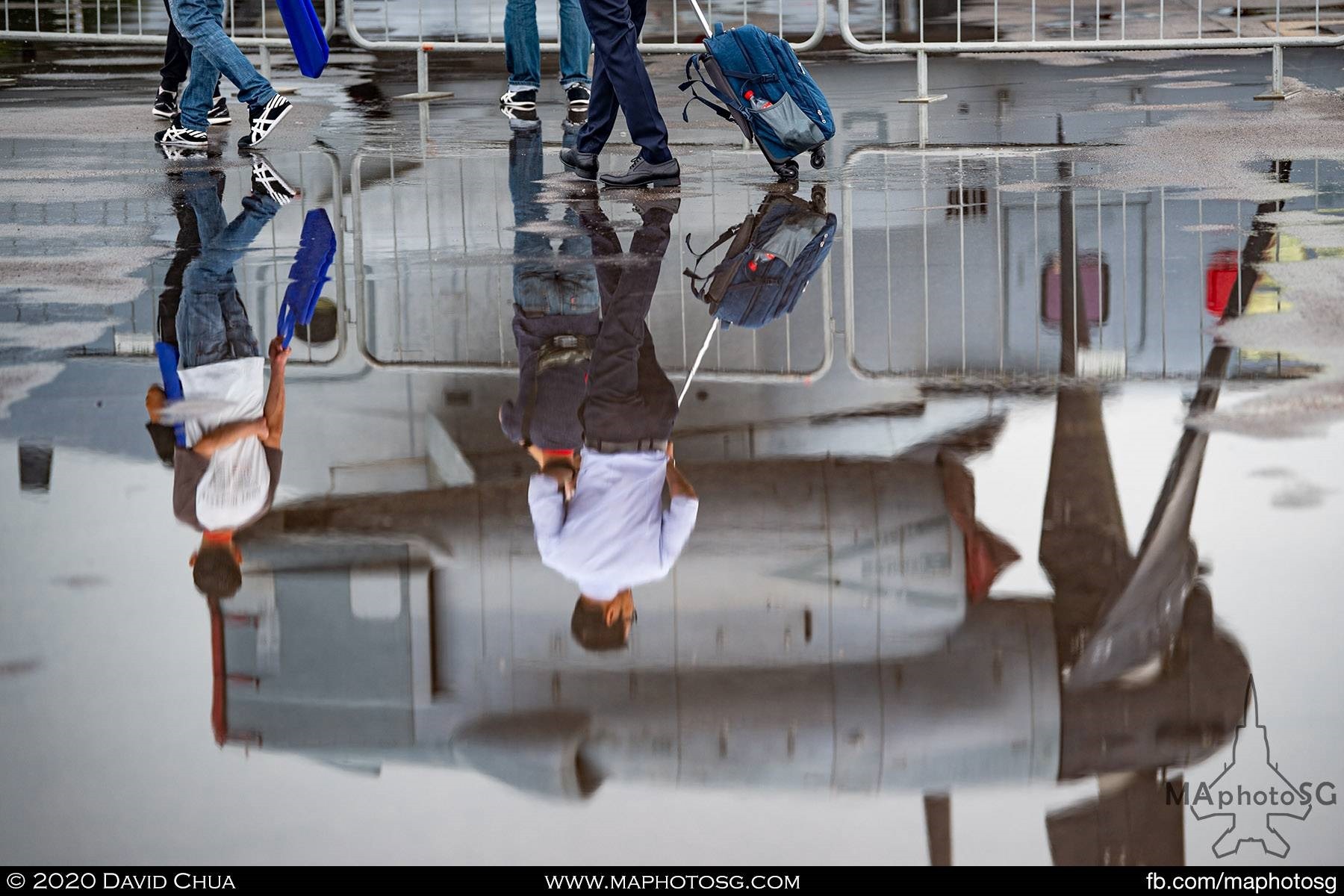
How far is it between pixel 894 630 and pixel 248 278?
11.7ft

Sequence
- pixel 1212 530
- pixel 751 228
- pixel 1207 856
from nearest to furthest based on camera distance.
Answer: pixel 1207 856 < pixel 1212 530 < pixel 751 228

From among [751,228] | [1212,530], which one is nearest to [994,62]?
[751,228]

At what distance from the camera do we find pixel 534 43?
10.9m

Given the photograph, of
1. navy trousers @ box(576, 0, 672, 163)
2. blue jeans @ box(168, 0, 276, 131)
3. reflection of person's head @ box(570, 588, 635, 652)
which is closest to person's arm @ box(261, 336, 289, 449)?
reflection of person's head @ box(570, 588, 635, 652)

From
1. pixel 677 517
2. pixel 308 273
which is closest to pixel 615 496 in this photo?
pixel 677 517

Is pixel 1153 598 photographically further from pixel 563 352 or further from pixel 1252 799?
pixel 563 352

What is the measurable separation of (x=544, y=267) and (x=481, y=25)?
453 inches

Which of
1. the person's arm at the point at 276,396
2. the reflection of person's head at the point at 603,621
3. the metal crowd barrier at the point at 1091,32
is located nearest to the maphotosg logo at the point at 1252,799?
the reflection of person's head at the point at 603,621

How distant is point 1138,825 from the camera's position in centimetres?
273

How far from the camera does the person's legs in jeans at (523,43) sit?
428 inches

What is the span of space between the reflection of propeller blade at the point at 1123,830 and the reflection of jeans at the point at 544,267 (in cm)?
331

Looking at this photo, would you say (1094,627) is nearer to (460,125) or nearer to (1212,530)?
(1212,530)

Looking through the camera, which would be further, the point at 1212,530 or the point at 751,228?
the point at 751,228

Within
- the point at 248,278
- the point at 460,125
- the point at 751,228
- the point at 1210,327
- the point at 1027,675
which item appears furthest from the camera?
the point at 460,125
